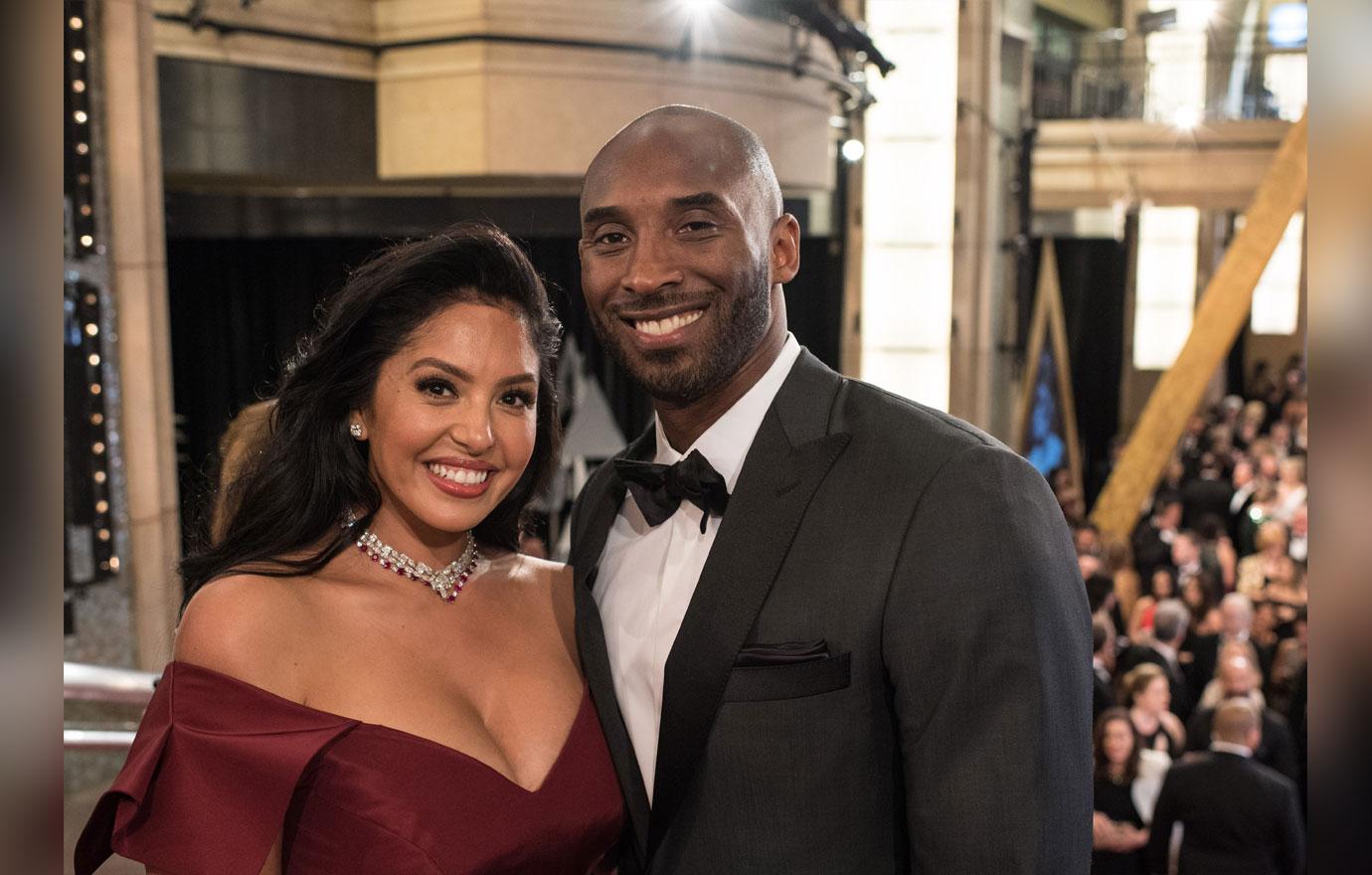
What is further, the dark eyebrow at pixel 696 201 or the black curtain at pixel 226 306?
the black curtain at pixel 226 306

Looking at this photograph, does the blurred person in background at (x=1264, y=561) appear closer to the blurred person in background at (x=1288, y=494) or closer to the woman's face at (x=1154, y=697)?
the blurred person in background at (x=1288, y=494)

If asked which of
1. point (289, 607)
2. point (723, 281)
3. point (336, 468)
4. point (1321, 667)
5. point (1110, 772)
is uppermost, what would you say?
point (723, 281)

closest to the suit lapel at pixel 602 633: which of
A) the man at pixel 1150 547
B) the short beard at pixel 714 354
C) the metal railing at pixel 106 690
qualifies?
the short beard at pixel 714 354

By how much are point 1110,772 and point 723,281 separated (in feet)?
11.5

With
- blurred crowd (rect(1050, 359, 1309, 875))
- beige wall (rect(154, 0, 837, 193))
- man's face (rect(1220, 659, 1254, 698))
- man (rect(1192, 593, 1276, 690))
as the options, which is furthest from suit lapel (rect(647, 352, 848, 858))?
beige wall (rect(154, 0, 837, 193))

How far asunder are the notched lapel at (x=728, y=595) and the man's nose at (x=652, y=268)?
0.30m

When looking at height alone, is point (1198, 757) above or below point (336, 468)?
below

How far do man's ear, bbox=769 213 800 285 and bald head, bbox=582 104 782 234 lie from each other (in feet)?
0.18

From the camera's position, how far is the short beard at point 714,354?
197 cm

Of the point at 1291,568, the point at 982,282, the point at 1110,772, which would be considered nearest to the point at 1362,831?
the point at 1110,772

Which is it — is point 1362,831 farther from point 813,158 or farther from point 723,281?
point 813,158

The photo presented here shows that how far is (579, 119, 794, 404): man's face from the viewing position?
6.38 feet

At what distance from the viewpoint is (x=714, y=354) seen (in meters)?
1.97

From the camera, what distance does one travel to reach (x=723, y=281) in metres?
1.95
